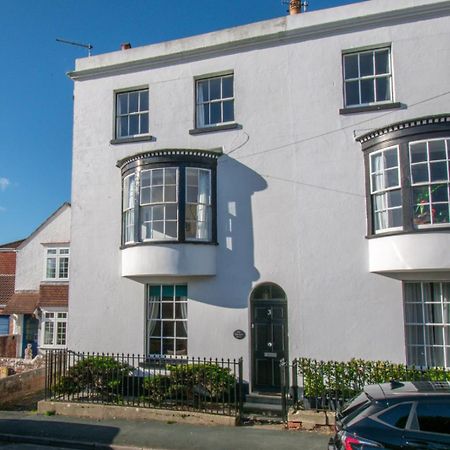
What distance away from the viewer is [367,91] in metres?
12.1

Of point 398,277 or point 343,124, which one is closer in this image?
point 398,277

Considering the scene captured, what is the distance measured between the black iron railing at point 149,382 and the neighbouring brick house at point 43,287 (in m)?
10.8

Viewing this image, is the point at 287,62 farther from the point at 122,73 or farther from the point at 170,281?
the point at 170,281

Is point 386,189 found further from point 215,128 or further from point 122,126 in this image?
point 122,126

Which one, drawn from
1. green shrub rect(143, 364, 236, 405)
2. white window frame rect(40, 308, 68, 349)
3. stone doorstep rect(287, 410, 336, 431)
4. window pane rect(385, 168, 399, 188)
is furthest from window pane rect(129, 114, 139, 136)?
white window frame rect(40, 308, 68, 349)

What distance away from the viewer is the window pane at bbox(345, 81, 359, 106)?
39.9 feet

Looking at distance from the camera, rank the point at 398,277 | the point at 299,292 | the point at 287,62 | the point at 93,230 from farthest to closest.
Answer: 1. the point at 93,230
2. the point at 287,62
3. the point at 299,292
4. the point at 398,277

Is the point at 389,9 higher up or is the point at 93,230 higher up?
the point at 389,9

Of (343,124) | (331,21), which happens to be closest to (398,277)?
(343,124)

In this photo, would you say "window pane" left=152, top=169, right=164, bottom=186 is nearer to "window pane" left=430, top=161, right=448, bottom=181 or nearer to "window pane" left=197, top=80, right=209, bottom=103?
"window pane" left=197, top=80, right=209, bottom=103

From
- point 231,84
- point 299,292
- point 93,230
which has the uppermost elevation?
point 231,84

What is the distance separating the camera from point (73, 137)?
14570 millimetres

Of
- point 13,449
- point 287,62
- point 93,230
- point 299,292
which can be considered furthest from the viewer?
point 93,230

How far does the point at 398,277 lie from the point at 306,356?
9.34ft
